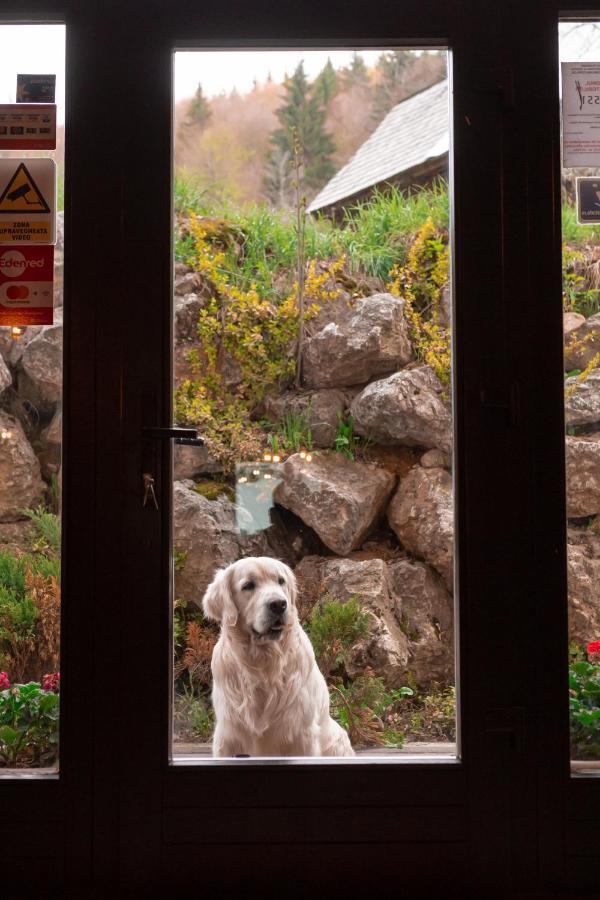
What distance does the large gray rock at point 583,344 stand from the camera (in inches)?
82.0

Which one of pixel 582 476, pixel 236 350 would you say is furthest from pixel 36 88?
pixel 582 476

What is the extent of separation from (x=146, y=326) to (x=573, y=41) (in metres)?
1.33

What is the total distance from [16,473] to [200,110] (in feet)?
3.49

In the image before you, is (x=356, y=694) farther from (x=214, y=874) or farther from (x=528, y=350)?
(x=528, y=350)

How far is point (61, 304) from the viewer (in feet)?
6.83

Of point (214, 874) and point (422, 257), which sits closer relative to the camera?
point (214, 874)

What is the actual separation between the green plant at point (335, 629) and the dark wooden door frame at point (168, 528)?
26 cm

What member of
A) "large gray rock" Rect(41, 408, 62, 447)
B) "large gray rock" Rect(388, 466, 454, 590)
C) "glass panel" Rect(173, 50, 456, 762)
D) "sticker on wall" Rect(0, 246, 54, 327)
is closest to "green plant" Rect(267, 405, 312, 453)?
"glass panel" Rect(173, 50, 456, 762)

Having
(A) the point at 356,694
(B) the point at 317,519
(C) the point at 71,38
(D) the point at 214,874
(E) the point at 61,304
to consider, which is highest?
(C) the point at 71,38

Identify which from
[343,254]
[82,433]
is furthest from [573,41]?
[82,433]

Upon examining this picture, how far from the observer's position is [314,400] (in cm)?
212

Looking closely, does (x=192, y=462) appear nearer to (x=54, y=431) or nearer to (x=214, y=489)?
(x=214, y=489)

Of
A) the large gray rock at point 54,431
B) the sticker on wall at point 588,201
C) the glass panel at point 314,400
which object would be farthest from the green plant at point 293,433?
the sticker on wall at point 588,201

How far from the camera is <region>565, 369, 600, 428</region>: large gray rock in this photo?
2.07 m
